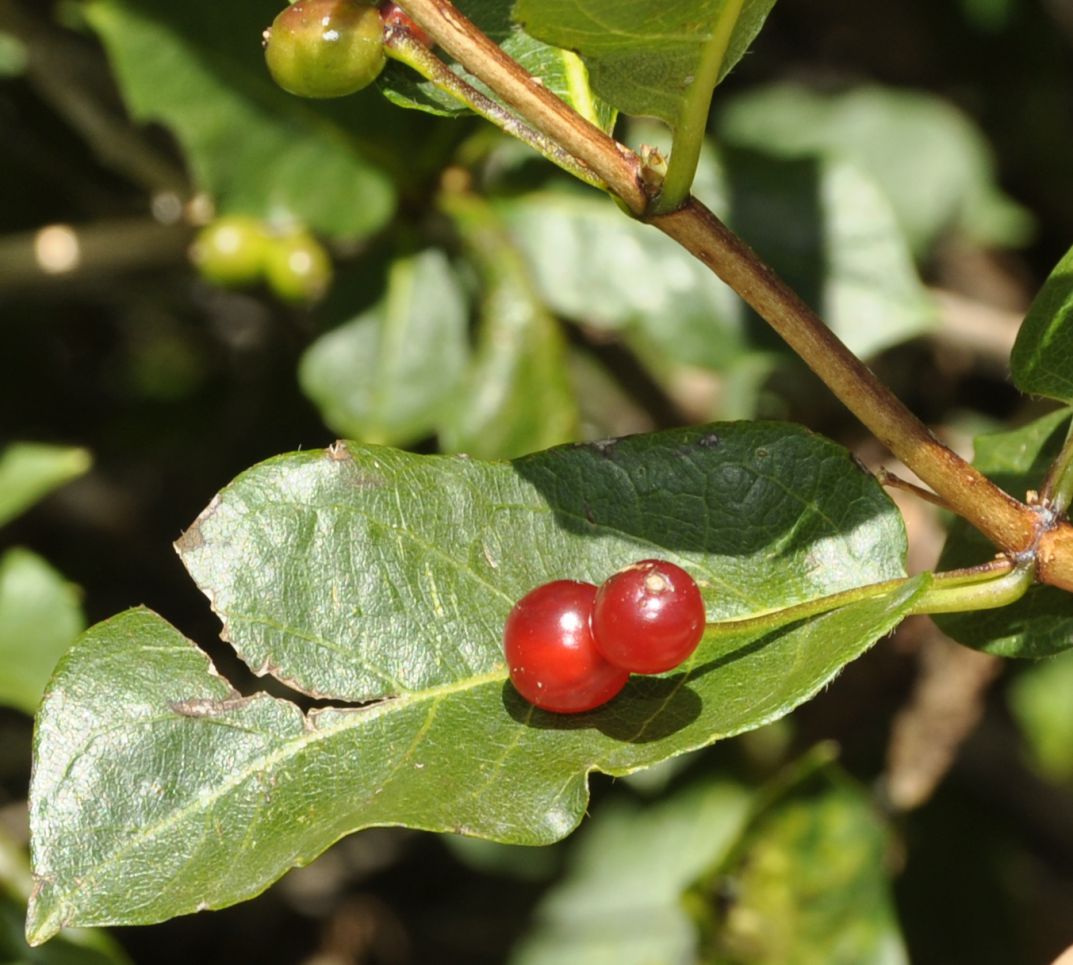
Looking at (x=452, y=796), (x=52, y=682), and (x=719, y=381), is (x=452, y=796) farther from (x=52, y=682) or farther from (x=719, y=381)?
(x=719, y=381)

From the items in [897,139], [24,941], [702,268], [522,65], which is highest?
[522,65]

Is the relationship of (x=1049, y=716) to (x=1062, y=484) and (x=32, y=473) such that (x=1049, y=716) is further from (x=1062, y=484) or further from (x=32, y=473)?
(x=32, y=473)

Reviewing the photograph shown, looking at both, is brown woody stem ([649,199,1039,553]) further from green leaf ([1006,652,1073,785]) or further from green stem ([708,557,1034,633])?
green leaf ([1006,652,1073,785])

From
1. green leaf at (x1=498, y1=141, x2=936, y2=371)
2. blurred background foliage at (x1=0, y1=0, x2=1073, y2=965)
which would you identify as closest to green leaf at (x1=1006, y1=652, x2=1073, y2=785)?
blurred background foliage at (x1=0, y1=0, x2=1073, y2=965)

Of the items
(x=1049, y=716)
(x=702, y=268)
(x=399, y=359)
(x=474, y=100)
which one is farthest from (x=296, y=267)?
(x=1049, y=716)

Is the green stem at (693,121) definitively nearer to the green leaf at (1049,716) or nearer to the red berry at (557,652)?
the red berry at (557,652)

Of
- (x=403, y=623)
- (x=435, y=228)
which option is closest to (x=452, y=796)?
(x=403, y=623)

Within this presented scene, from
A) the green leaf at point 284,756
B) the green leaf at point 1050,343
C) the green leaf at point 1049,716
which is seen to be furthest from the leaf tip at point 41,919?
the green leaf at point 1049,716
